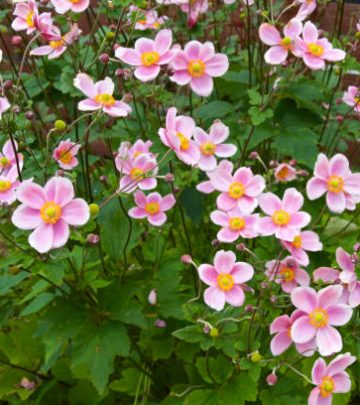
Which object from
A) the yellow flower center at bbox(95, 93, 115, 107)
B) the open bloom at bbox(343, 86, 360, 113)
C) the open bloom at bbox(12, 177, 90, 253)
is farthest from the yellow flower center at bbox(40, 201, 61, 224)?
the open bloom at bbox(343, 86, 360, 113)

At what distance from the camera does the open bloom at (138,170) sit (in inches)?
60.4

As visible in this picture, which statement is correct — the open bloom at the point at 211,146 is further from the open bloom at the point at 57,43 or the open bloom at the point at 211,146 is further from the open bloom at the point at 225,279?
the open bloom at the point at 57,43

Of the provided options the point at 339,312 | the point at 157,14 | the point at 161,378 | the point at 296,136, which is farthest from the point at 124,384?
the point at 157,14

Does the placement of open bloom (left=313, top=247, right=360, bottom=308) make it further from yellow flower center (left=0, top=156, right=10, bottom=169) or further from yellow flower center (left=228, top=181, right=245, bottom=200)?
yellow flower center (left=0, top=156, right=10, bottom=169)

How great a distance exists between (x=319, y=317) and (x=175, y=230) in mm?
1118

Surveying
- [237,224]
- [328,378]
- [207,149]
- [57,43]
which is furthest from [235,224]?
[57,43]

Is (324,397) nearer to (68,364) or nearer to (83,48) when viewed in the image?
(68,364)

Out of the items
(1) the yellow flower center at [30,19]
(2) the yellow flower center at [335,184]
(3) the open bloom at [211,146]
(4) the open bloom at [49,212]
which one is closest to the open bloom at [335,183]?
(2) the yellow flower center at [335,184]

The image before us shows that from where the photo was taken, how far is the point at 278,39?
1.70 meters

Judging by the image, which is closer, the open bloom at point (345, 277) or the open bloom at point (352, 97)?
the open bloom at point (345, 277)

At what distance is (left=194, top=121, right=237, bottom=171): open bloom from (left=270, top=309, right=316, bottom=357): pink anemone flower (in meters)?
0.47

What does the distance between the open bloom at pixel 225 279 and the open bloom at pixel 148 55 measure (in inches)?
21.3

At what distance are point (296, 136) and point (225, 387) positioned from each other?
0.94 meters

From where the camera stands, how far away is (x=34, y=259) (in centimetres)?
140
